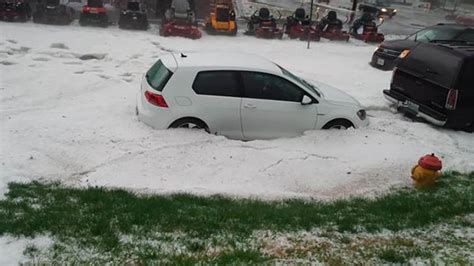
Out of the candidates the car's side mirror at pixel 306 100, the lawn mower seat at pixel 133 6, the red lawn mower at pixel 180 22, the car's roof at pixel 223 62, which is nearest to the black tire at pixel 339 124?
the car's side mirror at pixel 306 100

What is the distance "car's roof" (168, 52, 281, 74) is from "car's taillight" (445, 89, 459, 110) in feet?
12.0

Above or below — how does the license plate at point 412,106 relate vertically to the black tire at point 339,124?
above

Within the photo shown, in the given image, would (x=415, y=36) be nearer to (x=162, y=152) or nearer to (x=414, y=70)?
(x=414, y=70)

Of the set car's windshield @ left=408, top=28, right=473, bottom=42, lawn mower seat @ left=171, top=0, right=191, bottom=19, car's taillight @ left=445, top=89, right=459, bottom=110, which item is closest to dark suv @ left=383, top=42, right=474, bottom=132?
car's taillight @ left=445, top=89, right=459, bottom=110

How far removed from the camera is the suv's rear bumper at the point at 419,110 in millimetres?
9898

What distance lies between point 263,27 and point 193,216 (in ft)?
49.5

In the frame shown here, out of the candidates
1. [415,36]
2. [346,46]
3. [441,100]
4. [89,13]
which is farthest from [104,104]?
[346,46]

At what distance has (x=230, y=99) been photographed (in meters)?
8.31

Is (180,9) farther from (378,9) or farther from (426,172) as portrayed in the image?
(378,9)

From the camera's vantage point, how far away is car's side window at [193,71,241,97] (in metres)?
8.27

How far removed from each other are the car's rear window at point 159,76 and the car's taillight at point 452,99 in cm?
567

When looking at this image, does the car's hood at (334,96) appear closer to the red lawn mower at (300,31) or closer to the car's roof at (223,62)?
the car's roof at (223,62)

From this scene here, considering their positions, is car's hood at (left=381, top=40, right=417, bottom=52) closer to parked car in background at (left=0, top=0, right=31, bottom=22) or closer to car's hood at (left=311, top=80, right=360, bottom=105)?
car's hood at (left=311, top=80, right=360, bottom=105)

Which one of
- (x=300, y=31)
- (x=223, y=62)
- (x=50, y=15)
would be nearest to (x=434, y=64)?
(x=223, y=62)
